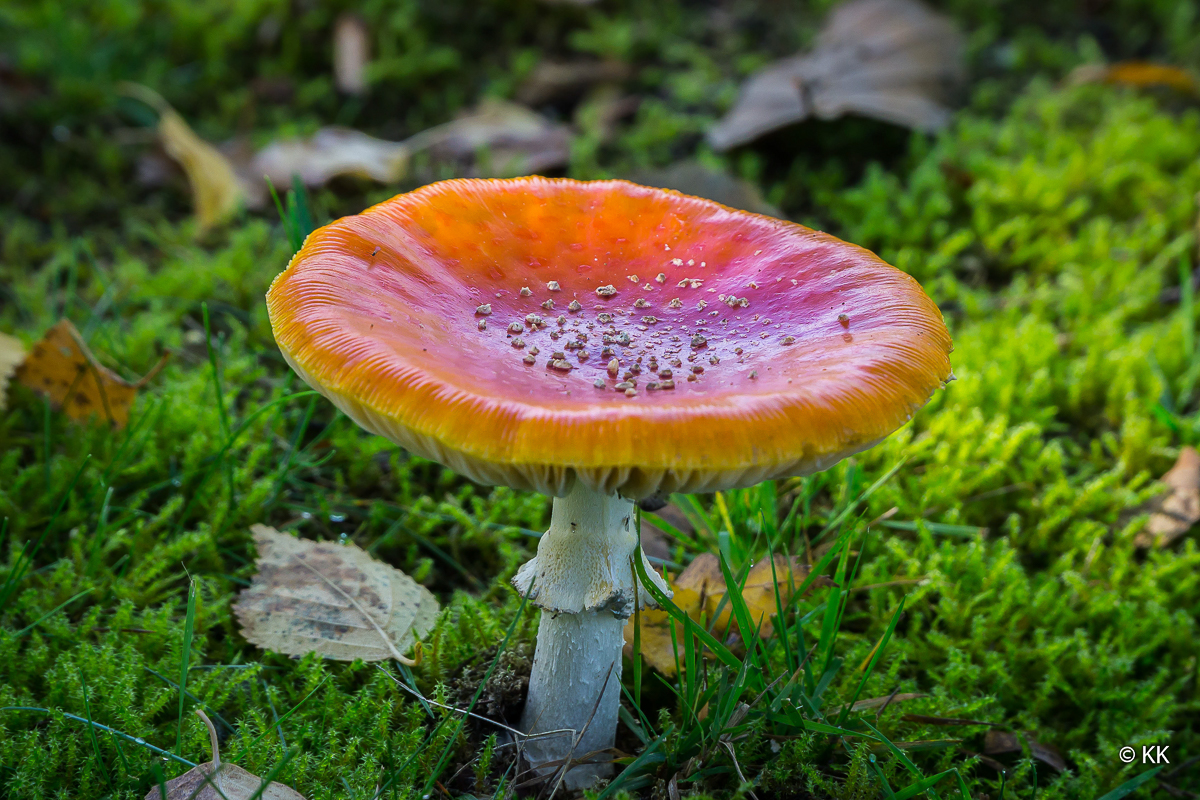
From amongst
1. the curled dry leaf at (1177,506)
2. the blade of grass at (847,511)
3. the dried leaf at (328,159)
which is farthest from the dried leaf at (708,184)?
the curled dry leaf at (1177,506)

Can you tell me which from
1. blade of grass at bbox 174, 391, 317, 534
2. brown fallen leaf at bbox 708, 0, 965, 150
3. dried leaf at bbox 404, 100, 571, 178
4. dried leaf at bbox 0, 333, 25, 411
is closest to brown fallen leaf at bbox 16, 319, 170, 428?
dried leaf at bbox 0, 333, 25, 411

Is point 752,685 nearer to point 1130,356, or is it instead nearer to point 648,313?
point 648,313

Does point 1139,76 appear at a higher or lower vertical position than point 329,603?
higher

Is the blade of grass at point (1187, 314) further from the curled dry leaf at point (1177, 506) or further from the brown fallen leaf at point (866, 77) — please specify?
the brown fallen leaf at point (866, 77)

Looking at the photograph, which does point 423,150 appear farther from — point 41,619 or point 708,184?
point 41,619

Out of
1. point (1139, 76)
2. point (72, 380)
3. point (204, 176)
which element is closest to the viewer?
point (72, 380)

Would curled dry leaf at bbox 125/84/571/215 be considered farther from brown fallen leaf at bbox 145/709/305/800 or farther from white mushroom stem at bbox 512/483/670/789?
brown fallen leaf at bbox 145/709/305/800

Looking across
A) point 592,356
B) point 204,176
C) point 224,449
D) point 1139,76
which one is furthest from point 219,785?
point 1139,76
